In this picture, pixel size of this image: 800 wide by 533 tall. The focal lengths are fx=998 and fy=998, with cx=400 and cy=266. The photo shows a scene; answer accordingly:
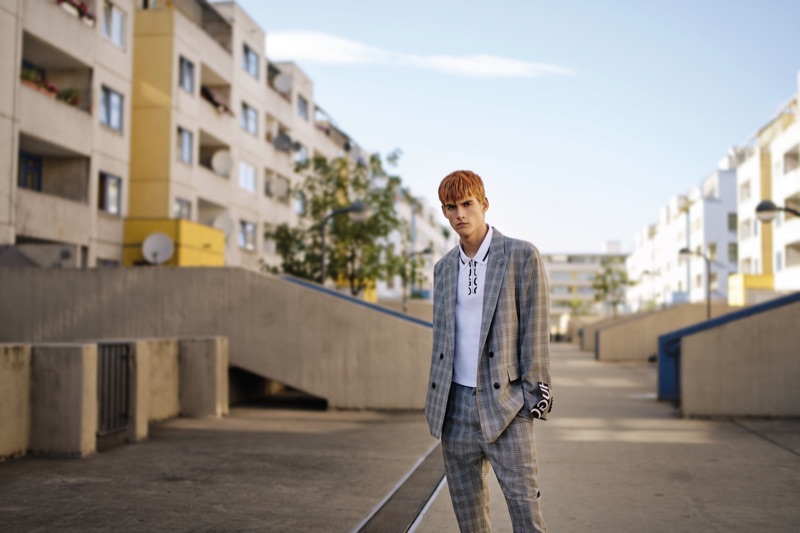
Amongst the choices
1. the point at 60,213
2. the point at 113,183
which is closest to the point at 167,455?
the point at 60,213

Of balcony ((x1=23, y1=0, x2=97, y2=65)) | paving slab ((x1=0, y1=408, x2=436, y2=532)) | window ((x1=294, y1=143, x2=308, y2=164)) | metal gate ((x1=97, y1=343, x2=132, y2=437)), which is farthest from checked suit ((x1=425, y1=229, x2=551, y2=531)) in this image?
window ((x1=294, y1=143, x2=308, y2=164))

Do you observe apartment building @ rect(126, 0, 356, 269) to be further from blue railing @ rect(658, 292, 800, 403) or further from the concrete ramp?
blue railing @ rect(658, 292, 800, 403)

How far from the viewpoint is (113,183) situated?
104ft

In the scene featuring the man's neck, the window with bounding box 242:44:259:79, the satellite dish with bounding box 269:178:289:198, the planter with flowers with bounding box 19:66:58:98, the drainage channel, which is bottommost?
the drainage channel

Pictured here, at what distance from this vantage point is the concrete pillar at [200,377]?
46.9ft

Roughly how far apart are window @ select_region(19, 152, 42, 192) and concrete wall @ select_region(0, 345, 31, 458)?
20509mm

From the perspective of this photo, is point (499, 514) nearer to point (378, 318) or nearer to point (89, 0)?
point (378, 318)

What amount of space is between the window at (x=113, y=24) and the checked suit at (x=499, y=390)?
29.2m

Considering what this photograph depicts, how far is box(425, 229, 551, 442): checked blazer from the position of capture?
407cm

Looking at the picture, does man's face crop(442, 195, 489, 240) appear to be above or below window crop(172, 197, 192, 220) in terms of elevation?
below

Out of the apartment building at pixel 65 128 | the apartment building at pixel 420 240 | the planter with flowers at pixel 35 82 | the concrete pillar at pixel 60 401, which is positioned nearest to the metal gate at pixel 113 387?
the concrete pillar at pixel 60 401

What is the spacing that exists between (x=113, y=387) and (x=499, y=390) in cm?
772

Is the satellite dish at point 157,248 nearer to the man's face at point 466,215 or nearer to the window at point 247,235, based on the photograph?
the window at point 247,235

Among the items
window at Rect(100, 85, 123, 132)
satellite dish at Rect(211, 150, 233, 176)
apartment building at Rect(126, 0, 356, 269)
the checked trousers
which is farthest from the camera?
satellite dish at Rect(211, 150, 233, 176)
